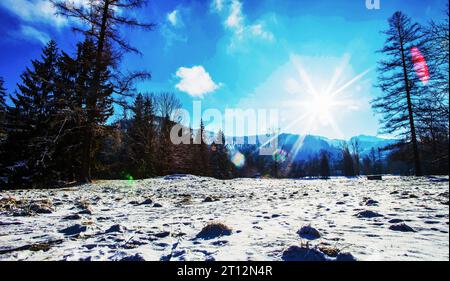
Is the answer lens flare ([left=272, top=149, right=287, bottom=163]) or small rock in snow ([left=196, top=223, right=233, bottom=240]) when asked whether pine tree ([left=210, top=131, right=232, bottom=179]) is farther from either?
small rock in snow ([left=196, top=223, right=233, bottom=240])

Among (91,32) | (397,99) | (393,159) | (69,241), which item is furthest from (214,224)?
(393,159)

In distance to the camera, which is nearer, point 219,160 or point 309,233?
point 309,233

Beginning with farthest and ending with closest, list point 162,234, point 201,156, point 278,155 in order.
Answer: point 278,155, point 201,156, point 162,234

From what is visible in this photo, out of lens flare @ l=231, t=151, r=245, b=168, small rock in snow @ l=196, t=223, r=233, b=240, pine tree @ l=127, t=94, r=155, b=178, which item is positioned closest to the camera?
small rock in snow @ l=196, t=223, r=233, b=240

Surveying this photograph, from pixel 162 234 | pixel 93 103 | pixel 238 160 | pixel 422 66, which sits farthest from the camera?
pixel 238 160

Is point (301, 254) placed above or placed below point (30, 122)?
below

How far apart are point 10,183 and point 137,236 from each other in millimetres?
19653

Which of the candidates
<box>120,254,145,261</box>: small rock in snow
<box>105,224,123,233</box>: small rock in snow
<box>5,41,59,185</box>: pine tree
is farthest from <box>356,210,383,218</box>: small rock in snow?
<box>5,41,59,185</box>: pine tree

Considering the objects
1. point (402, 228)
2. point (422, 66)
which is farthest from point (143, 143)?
point (402, 228)

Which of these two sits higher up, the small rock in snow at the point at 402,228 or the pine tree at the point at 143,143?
the pine tree at the point at 143,143

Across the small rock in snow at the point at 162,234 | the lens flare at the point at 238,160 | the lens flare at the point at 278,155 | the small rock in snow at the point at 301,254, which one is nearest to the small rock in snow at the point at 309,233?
the small rock in snow at the point at 301,254

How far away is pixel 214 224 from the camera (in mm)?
2648

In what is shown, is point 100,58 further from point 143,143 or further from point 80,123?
point 143,143

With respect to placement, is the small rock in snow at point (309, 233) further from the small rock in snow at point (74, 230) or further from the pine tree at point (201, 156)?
the pine tree at point (201, 156)
